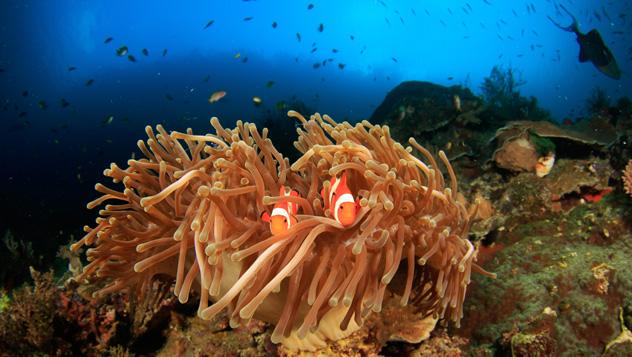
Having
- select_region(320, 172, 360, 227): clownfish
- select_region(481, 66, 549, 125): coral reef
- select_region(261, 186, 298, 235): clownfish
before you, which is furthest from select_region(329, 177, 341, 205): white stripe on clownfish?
select_region(481, 66, 549, 125): coral reef

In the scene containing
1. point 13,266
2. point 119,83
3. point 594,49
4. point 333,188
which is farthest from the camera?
point 119,83

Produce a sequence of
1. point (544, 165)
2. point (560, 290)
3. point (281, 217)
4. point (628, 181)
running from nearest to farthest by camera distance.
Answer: point (281, 217) → point (560, 290) → point (628, 181) → point (544, 165)

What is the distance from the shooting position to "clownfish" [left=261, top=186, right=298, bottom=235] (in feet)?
5.00

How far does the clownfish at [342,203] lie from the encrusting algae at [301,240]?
0.04m

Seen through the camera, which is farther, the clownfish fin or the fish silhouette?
the fish silhouette

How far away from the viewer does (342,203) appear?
1.55 metres

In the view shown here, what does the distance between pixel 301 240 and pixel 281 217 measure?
0.50ft

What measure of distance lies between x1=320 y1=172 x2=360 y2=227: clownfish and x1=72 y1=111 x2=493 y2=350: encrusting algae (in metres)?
0.04

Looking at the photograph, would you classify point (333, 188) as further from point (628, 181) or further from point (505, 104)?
point (505, 104)

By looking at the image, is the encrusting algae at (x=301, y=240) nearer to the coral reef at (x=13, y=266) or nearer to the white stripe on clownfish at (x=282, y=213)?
the white stripe on clownfish at (x=282, y=213)

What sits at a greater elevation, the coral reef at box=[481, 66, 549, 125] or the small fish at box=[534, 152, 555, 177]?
the coral reef at box=[481, 66, 549, 125]

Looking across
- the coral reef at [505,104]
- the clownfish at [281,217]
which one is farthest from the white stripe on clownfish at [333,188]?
the coral reef at [505,104]

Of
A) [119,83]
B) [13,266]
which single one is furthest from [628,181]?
[119,83]

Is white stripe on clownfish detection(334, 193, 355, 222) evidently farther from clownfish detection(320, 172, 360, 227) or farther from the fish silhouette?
the fish silhouette
